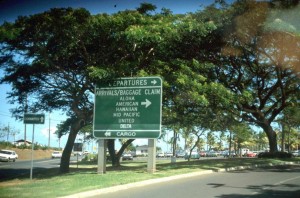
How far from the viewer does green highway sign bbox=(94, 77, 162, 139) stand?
685 inches

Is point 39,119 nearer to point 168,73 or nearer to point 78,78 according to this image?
point 78,78

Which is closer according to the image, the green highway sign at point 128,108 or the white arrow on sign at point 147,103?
the green highway sign at point 128,108

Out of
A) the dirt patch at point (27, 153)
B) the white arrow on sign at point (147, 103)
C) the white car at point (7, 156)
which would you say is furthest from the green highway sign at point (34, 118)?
the dirt patch at point (27, 153)

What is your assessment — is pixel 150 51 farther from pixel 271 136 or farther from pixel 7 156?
pixel 7 156

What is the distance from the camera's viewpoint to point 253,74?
91.4 feet

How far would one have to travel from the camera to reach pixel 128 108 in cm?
1778

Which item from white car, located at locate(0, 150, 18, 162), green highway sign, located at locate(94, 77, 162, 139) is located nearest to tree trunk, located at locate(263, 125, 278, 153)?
green highway sign, located at locate(94, 77, 162, 139)

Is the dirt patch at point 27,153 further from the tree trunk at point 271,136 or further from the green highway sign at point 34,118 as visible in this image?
the green highway sign at point 34,118

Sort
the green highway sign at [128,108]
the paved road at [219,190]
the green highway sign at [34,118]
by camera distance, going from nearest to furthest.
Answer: the paved road at [219,190], the green highway sign at [34,118], the green highway sign at [128,108]

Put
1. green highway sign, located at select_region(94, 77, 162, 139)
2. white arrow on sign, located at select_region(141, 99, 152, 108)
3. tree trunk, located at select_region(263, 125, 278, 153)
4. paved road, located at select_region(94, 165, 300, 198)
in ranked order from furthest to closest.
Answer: tree trunk, located at select_region(263, 125, 278, 153), white arrow on sign, located at select_region(141, 99, 152, 108), green highway sign, located at select_region(94, 77, 162, 139), paved road, located at select_region(94, 165, 300, 198)

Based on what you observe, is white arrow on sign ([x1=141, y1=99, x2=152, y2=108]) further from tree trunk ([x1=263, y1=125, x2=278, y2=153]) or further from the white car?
the white car

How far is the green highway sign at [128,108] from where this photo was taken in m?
17.4

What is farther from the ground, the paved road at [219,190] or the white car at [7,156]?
the paved road at [219,190]

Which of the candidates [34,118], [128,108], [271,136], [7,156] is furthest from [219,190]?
[7,156]
